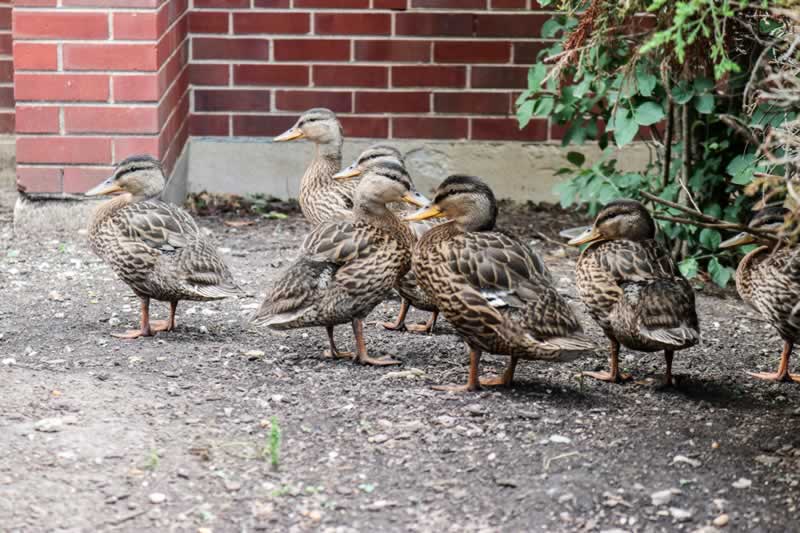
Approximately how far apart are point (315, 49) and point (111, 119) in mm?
1739

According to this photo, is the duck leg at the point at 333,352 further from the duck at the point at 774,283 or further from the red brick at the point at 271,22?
the red brick at the point at 271,22

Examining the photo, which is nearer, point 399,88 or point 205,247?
point 205,247

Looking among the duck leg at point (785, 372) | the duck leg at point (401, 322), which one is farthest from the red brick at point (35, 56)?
the duck leg at point (785, 372)

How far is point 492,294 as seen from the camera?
4.96m

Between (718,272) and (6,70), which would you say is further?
(6,70)

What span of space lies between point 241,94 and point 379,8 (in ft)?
3.80

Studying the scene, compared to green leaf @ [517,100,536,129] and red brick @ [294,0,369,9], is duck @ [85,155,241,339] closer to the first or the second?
green leaf @ [517,100,536,129]

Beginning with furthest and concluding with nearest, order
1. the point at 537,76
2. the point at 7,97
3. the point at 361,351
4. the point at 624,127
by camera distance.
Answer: the point at 7,97 < the point at 537,76 < the point at 624,127 < the point at 361,351

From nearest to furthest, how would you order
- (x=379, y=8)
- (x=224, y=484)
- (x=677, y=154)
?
(x=224, y=484), (x=677, y=154), (x=379, y=8)

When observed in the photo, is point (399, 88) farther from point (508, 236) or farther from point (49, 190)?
point (508, 236)

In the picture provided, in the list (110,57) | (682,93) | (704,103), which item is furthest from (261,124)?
(704,103)

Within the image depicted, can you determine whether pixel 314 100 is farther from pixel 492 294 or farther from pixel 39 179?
pixel 492 294

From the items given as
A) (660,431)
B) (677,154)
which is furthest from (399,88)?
(660,431)

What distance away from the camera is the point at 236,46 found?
8.48 meters
